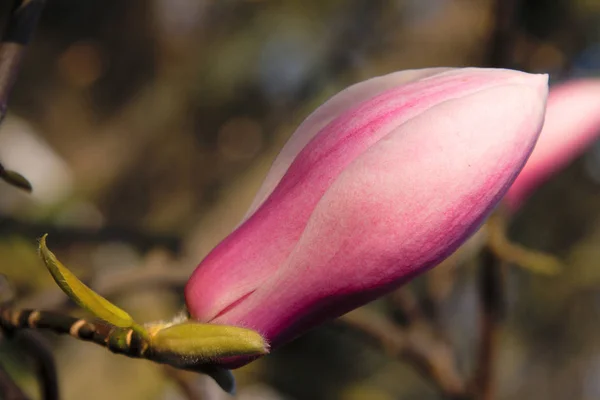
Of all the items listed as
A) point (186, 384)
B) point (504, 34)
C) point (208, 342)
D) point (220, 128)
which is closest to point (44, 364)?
point (208, 342)

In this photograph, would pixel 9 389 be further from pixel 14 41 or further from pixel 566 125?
pixel 566 125

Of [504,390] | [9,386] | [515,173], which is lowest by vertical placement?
[504,390]

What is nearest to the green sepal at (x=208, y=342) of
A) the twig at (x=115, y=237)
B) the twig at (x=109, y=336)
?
the twig at (x=109, y=336)

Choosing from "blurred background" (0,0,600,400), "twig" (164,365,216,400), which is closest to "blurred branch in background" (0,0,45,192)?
"twig" (164,365,216,400)

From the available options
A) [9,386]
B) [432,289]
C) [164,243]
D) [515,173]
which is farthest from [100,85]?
[515,173]

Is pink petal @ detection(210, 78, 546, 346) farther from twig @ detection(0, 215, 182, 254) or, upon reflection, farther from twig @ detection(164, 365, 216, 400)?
twig @ detection(0, 215, 182, 254)

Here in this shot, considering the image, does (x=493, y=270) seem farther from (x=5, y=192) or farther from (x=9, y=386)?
(x=5, y=192)
